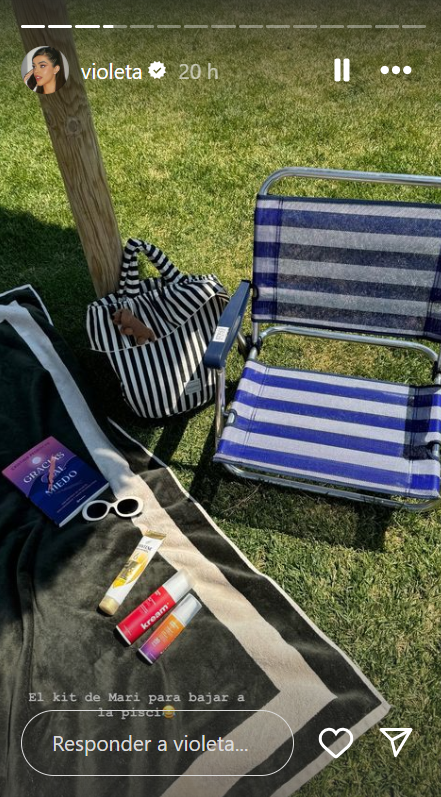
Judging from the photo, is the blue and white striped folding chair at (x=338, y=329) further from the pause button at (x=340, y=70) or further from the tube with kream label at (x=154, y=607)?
the pause button at (x=340, y=70)

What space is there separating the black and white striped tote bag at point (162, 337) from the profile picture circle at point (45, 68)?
88cm

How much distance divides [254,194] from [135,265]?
168 cm

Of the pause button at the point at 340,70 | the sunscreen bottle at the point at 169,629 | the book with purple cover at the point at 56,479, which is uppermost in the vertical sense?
the pause button at the point at 340,70

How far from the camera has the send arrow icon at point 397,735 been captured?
7.02 ft

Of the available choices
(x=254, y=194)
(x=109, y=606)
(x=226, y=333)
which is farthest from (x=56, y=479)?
(x=254, y=194)

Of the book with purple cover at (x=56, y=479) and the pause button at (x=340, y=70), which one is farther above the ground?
the pause button at (x=340, y=70)

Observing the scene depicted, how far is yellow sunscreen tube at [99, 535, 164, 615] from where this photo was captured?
244 cm

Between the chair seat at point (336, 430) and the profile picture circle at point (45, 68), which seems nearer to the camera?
the chair seat at point (336, 430)

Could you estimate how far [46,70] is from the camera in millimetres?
2586

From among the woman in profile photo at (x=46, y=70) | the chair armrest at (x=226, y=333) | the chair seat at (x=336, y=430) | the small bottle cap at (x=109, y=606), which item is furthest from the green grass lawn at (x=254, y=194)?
the woman in profile photo at (x=46, y=70)

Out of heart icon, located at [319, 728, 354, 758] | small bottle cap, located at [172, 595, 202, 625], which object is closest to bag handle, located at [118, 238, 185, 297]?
small bottle cap, located at [172, 595, 202, 625]

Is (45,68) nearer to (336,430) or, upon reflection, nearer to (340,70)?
(336,430)

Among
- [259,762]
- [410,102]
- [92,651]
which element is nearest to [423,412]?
[259,762]

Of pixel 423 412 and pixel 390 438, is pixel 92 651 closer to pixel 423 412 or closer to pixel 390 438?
pixel 390 438
